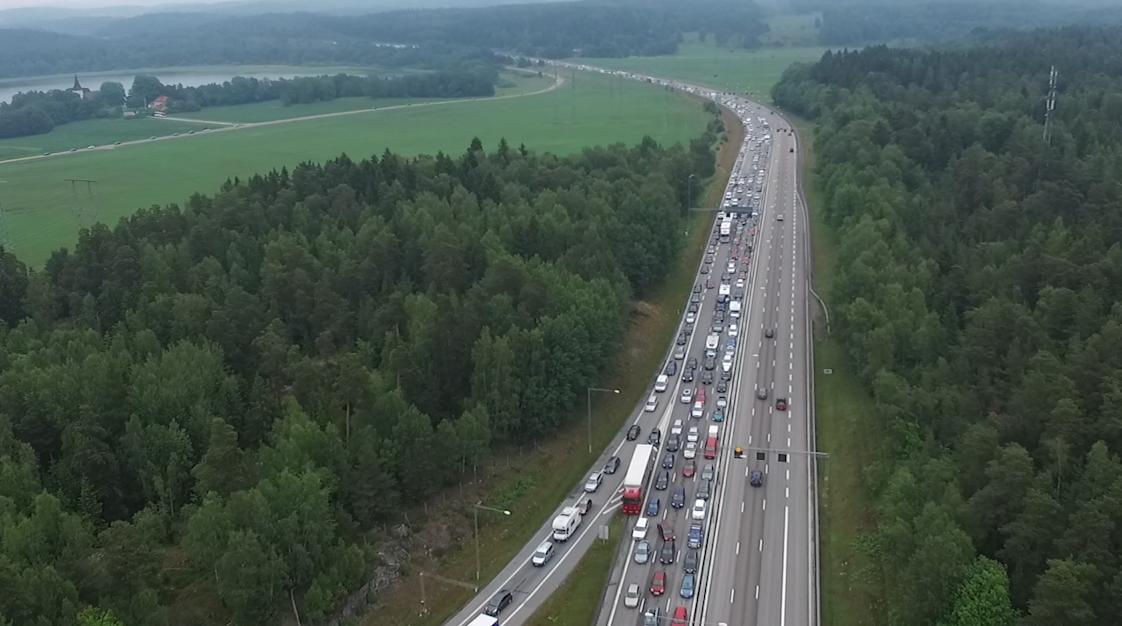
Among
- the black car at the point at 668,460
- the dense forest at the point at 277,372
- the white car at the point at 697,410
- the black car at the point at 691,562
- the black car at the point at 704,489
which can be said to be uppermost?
the dense forest at the point at 277,372

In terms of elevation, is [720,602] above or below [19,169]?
below

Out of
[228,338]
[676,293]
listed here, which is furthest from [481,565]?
[676,293]

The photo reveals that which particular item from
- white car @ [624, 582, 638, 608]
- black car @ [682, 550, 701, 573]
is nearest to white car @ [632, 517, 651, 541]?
black car @ [682, 550, 701, 573]

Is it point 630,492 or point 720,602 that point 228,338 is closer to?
point 630,492

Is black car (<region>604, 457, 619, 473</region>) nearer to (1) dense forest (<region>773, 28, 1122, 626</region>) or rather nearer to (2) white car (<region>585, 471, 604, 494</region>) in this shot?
(2) white car (<region>585, 471, 604, 494</region>)

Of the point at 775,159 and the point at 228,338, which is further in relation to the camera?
the point at 775,159

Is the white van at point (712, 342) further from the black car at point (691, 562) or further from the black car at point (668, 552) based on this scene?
the black car at point (691, 562)

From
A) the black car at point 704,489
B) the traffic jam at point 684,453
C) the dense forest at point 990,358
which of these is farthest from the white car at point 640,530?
the dense forest at point 990,358

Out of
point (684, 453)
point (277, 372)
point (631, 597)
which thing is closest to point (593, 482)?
point (684, 453)
